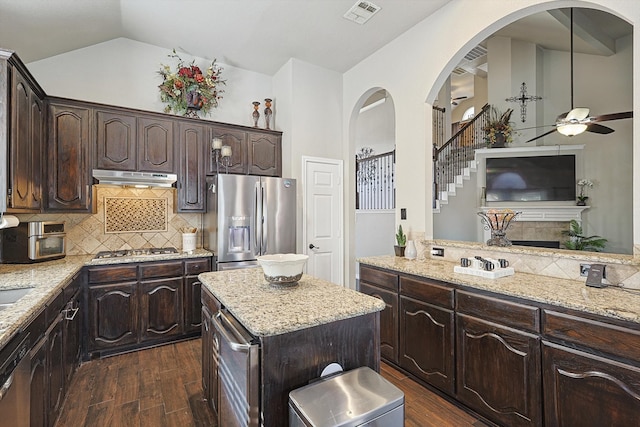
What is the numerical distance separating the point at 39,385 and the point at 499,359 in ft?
8.63

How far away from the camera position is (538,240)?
232 inches

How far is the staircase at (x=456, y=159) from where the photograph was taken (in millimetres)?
6523

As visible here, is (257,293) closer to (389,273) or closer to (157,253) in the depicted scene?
(389,273)

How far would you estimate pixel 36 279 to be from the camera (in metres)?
2.18

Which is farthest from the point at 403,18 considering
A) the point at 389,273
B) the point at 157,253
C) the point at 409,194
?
the point at 157,253

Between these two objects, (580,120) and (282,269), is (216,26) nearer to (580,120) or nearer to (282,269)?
(282,269)

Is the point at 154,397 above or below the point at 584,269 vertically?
below

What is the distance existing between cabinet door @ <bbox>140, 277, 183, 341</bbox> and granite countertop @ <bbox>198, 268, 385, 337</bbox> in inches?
59.8

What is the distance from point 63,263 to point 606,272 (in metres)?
4.33

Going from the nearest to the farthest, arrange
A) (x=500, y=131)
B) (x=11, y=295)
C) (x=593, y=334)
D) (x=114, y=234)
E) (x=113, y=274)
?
(x=593, y=334) → (x=11, y=295) → (x=113, y=274) → (x=114, y=234) → (x=500, y=131)

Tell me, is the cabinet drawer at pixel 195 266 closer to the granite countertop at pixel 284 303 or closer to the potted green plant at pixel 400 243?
the granite countertop at pixel 284 303

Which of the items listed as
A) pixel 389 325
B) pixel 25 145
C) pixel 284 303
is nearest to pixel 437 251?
pixel 389 325

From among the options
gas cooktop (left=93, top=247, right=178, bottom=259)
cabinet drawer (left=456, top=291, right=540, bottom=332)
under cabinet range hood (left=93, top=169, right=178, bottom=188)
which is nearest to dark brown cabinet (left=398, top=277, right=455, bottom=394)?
cabinet drawer (left=456, top=291, right=540, bottom=332)

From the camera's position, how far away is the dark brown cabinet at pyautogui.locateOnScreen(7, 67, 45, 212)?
2191 millimetres
